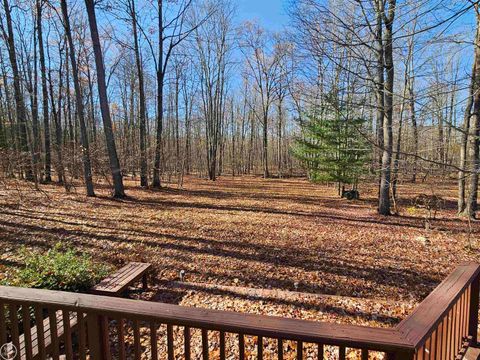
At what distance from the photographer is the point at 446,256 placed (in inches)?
221

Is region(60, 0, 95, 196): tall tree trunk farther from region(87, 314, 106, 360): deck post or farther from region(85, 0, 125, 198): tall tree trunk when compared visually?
region(87, 314, 106, 360): deck post

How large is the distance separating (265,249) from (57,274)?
12.2ft

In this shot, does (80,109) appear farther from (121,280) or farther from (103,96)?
(121,280)

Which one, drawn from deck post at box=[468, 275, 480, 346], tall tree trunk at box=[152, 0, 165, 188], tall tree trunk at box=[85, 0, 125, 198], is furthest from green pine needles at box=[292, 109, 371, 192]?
deck post at box=[468, 275, 480, 346]

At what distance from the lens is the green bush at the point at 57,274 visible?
3.34m

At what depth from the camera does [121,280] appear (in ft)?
12.4

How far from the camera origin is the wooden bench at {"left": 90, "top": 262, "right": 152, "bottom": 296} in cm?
350

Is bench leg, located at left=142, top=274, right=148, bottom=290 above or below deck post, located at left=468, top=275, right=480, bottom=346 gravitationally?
below

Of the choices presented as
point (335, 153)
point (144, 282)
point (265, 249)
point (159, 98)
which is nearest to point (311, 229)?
point (265, 249)

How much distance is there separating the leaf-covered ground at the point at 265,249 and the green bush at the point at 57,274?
0.88m

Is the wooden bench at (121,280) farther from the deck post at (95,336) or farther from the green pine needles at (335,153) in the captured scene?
the green pine needles at (335,153)

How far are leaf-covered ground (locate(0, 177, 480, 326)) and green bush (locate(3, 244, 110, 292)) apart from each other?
34.5 inches

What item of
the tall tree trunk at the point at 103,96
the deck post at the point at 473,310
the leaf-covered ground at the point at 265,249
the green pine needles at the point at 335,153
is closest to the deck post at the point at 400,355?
the deck post at the point at 473,310

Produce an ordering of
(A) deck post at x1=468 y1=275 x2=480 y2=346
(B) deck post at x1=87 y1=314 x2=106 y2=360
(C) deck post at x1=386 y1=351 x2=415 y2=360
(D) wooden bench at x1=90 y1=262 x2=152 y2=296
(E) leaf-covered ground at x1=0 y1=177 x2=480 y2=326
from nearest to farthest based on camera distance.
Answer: (C) deck post at x1=386 y1=351 x2=415 y2=360
(B) deck post at x1=87 y1=314 x2=106 y2=360
(A) deck post at x1=468 y1=275 x2=480 y2=346
(D) wooden bench at x1=90 y1=262 x2=152 y2=296
(E) leaf-covered ground at x1=0 y1=177 x2=480 y2=326
